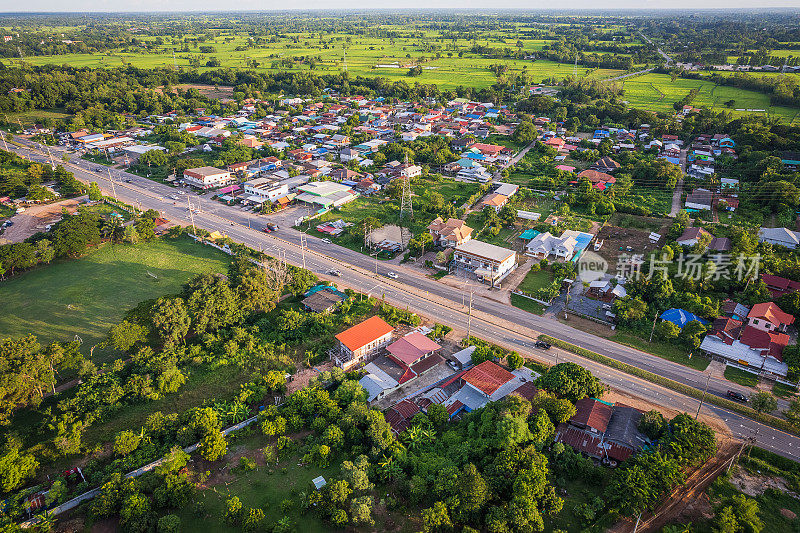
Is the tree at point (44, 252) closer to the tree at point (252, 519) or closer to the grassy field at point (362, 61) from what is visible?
the tree at point (252, 519)

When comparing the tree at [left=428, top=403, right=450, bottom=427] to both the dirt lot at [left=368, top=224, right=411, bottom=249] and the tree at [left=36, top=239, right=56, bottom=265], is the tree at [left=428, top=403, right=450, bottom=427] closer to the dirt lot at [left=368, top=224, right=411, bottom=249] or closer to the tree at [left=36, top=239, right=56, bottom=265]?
the dirt lot at [left=368, top=224, right=411, bottom=249]

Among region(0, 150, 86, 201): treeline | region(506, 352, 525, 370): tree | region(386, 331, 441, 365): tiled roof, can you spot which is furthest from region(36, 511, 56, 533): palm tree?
region(0, 150, 86, 201): treeline

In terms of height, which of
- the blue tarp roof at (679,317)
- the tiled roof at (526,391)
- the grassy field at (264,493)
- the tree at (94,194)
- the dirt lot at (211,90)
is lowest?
the grassy field at (264,493)

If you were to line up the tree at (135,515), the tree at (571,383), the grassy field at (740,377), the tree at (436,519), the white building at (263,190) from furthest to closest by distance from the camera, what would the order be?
1. the white building at (263,190)
2. the grassy field at (740,377)
3. the tree at (571,383)
4. the tree at (135,515)
5. the tree at (436,519)

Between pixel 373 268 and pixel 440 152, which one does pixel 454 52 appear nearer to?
pixel 440 152

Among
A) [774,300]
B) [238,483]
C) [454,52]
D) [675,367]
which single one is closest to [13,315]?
[238,483]

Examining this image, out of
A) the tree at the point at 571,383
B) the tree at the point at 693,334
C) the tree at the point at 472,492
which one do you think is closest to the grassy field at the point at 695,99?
the tree at the point at 693,334

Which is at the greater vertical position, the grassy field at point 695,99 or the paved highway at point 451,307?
the grassy field at point 695,99
